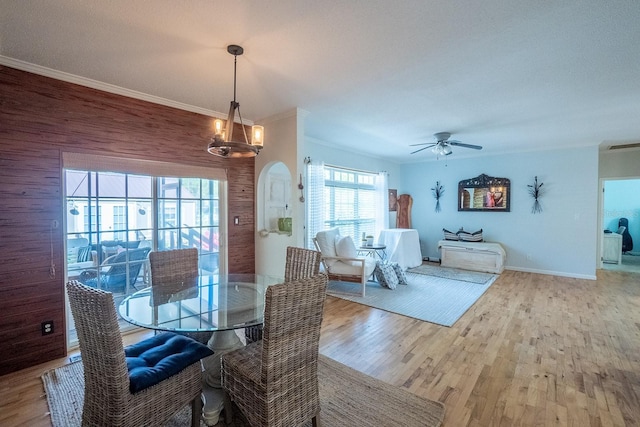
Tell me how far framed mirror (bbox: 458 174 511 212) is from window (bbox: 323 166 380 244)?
Answer: 207 centimetres

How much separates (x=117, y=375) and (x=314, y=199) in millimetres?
3888

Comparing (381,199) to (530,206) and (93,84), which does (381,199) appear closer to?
(530,206)

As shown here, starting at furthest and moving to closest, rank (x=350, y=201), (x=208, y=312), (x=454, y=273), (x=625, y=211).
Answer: (x=625, y=211)
(x=350, y=201)
(x=454, y=273)
(x=208, y=312)

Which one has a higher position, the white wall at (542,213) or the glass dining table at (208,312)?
the white wall at (542,213)

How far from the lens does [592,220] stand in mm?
5504

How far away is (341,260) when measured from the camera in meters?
4.58

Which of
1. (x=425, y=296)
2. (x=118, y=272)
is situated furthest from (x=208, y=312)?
(x=425, y=296)

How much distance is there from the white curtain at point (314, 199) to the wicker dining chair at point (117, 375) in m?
3.38

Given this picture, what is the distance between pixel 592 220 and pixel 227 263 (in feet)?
21.7

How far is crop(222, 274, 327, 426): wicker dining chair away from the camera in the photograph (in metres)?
1.43

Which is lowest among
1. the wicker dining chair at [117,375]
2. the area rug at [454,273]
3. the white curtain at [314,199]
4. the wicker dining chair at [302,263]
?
the area rug at [454,273]

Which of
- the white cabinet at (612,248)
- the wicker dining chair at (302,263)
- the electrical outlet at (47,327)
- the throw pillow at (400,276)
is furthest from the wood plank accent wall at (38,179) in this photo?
the white cabinet at (612,248)

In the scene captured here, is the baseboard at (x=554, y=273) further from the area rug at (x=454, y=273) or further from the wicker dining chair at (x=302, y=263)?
the wicker dining chair at (x=302, y=263)

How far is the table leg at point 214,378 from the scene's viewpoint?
74.1 inches
